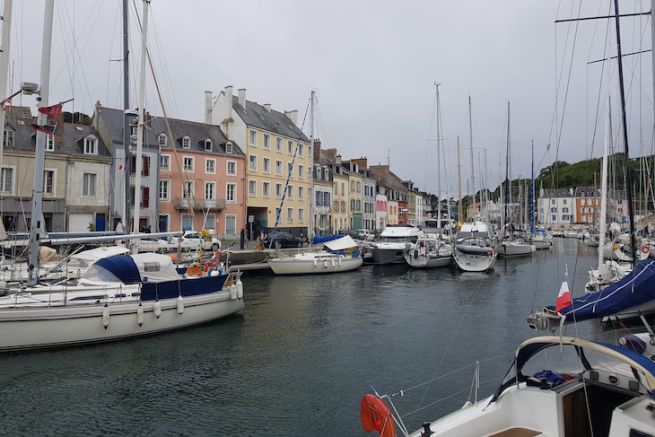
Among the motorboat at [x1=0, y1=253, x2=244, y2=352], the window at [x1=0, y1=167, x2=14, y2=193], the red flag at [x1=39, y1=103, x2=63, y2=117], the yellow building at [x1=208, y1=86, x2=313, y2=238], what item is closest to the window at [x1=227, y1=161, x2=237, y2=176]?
the yellow building at [x1=208, y1=86, x2=313, y2=238]

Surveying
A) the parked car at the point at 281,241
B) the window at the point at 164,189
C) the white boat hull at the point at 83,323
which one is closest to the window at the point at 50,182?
the window at the point at 164,189

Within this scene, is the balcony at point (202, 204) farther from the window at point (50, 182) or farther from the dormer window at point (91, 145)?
the window at point (50, 182)

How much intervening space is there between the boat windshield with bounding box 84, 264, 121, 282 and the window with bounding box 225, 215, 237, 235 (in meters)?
31.0

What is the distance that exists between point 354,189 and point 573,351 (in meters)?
63.8

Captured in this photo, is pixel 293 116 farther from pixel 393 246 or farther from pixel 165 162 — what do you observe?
pixel 393 246

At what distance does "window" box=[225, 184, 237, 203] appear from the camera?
48469 millimetres

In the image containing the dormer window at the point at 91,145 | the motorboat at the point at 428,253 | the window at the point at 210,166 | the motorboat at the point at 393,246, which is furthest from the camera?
the window at the point at 210,166

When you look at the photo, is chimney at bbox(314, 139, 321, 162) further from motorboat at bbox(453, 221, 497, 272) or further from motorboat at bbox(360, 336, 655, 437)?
motorboat at bbox(360, 336, 655, 437)

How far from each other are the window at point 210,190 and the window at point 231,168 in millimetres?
2316

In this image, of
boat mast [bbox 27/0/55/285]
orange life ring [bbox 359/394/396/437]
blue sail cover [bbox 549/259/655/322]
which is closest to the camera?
orange life ring [bbox 359/394/396/437]

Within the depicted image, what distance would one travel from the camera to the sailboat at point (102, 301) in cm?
1377

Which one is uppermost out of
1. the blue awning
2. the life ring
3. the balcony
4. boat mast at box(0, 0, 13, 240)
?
boat mast at box(0, 0, 13, 240)

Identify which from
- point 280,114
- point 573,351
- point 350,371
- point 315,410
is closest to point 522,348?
point 573,351

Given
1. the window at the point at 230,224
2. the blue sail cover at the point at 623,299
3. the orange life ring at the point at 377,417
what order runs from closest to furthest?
the orange life ring at the point at 377,417
the blue sail cover at the point at 623,299
the window at the point at 230,224
